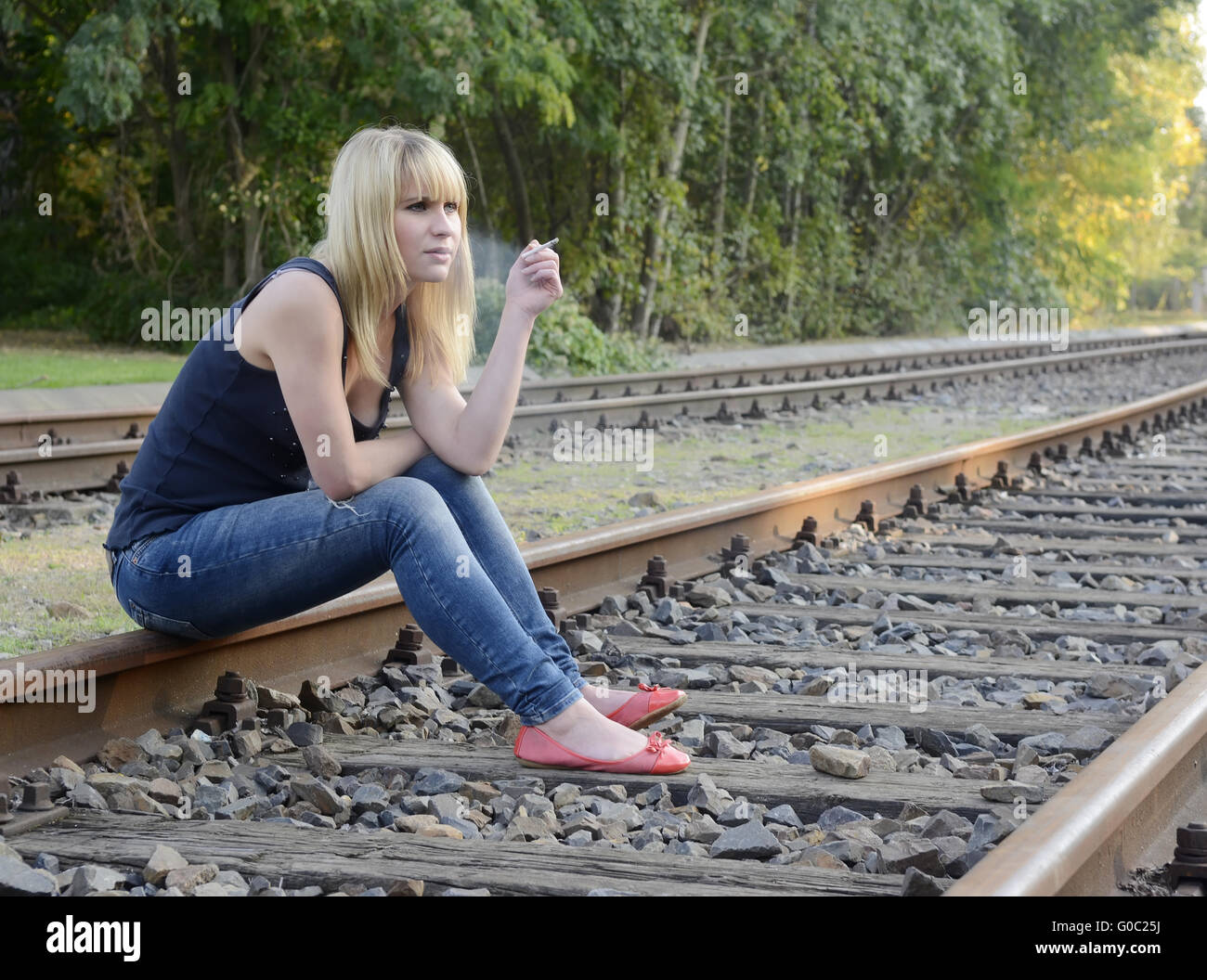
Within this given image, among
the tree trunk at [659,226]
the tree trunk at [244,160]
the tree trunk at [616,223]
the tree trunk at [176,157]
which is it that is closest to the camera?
the tree trunk at [244,160]

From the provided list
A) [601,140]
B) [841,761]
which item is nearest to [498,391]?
[841,761]

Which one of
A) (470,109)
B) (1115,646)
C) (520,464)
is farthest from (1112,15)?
(1115,646)

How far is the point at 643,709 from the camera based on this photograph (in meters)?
3.28

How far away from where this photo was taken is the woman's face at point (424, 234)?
3.17 meters

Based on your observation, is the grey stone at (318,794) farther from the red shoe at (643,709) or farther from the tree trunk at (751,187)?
the tree trunk at (751,187)

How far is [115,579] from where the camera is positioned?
332 centimetres

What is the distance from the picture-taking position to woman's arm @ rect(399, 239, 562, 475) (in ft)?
10.8

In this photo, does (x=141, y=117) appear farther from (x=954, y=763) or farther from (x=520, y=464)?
(x=954, y=763)

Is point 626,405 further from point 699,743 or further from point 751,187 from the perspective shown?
point 751,187

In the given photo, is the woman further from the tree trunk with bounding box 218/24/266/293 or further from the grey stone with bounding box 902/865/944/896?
the tree trunk with bounding box 218/24/266/293

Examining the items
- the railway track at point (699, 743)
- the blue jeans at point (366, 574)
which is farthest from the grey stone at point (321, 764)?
the blue jeans at point (366, 574)

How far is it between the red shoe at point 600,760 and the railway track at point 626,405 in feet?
7.03

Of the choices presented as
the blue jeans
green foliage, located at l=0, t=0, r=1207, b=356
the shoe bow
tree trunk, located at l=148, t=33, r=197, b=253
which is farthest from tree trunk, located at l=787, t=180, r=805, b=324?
the shoe bow

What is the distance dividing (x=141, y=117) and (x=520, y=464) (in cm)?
1255
